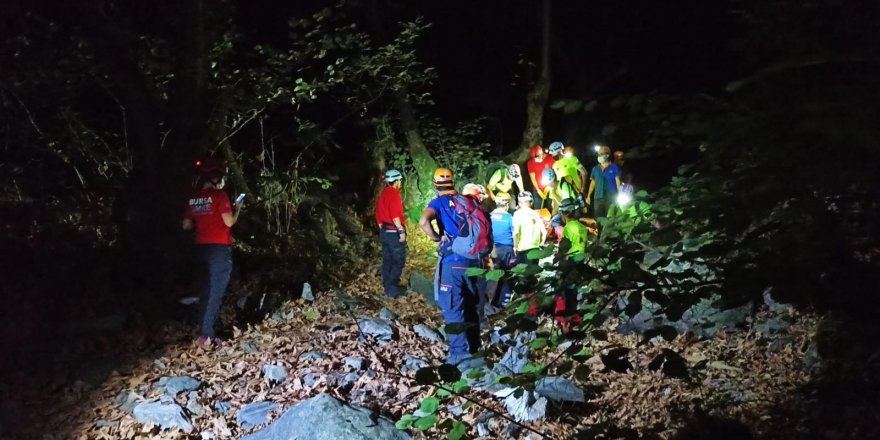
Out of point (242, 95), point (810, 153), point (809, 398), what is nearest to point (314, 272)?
point (242, 95)

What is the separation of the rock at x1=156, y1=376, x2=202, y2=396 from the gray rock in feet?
0.31

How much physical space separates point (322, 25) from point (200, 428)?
6.61m

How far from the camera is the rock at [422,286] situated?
31.8 feet

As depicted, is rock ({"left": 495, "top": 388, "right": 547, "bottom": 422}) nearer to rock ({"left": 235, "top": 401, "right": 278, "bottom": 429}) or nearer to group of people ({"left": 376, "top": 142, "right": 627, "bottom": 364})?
group of people ({"left": 376, "top": 142, "right": 627, "bottom": 364})

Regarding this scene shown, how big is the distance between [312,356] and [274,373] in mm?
529

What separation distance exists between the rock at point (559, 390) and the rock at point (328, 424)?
1.34 metres

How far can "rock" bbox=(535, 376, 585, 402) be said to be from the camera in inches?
224

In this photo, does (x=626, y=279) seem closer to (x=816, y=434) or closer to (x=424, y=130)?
(x=816, y=434)

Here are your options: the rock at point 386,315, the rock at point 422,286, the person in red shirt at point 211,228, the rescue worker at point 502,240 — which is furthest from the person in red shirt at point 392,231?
the person in red shirt at point 211,228

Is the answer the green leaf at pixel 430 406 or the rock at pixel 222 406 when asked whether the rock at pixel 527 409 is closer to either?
the green leaf at pixel 430 406

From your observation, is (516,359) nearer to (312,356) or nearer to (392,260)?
(312,356)

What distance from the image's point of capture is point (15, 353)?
6602 mm

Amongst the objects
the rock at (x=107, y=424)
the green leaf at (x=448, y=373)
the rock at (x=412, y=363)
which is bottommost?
the rock at (x=412, y=363)

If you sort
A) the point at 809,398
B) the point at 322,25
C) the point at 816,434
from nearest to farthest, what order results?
the point at 816,434, the point at 809,398, the point at 322,25
